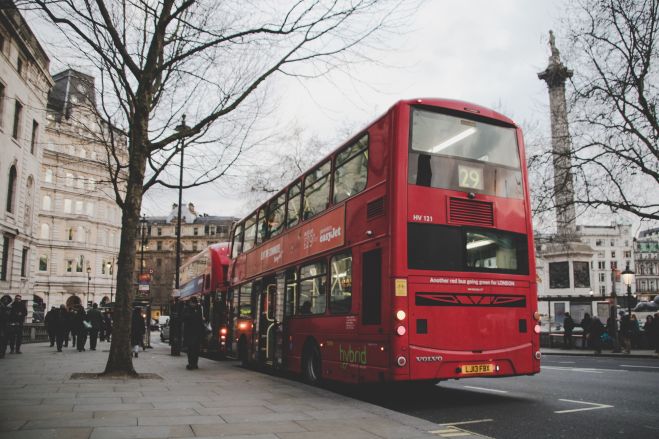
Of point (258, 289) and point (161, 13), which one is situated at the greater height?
point (161, 13)

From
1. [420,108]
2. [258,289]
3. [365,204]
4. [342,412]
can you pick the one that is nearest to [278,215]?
[258,289]

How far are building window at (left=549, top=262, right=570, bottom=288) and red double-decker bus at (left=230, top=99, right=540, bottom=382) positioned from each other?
41.4 metres

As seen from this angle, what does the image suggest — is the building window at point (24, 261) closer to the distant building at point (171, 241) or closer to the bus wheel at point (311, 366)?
the bus wheel at point (311, 366)

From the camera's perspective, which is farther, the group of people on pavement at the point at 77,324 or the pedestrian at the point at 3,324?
the group of people on pavement at the point at 77,324

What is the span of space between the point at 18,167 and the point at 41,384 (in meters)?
27.4

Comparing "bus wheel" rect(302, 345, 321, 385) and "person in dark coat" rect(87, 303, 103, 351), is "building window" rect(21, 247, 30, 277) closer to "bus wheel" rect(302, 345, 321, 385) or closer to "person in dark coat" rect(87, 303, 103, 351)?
"person in dark coat" rect(87, 303, 103, 351)

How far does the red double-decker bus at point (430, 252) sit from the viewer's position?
26.8 feet

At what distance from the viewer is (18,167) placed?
3309cm

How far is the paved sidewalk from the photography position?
581 cm

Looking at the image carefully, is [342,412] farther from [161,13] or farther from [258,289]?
[161,13]

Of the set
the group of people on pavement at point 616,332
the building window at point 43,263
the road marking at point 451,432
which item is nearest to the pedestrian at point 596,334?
the group of people on pavement at point 616,332

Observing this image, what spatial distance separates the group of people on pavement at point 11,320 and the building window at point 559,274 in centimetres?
4113

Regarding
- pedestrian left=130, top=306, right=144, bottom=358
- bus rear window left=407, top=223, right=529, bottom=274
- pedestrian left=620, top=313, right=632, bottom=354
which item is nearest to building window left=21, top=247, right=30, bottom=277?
pedestrian left=130, top=306, right=144, bottom=358

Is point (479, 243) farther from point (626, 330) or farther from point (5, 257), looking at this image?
point (5, 257)
